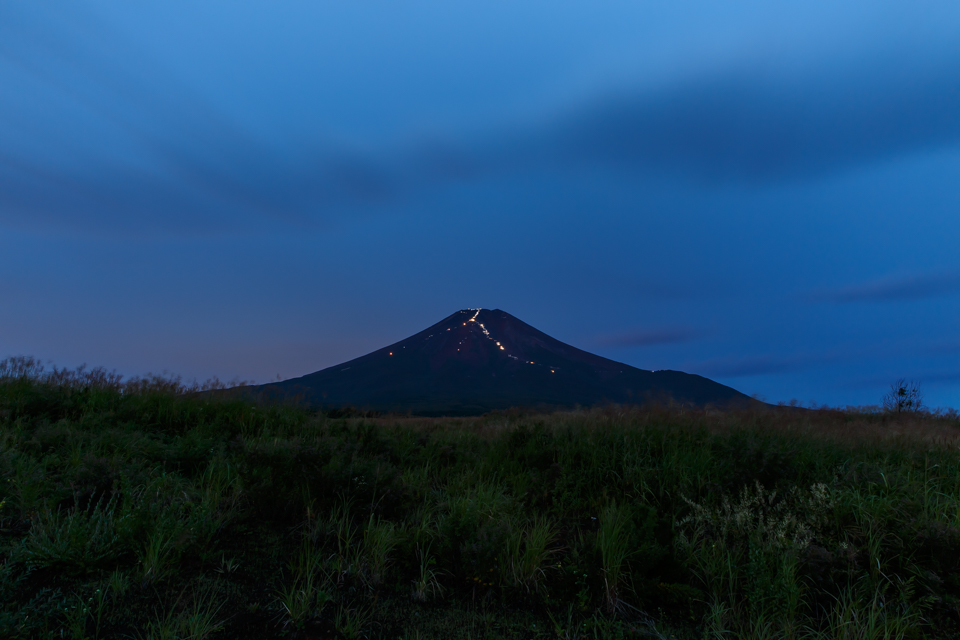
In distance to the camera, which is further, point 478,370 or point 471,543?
point 478,370

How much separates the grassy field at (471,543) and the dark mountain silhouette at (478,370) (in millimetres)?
104058

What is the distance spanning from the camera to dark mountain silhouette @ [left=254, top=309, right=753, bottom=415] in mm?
120250

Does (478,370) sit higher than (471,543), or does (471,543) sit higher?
(478,370)

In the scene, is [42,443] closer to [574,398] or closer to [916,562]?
[916,562]

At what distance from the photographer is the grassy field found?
3.35m

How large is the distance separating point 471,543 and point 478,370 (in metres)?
130

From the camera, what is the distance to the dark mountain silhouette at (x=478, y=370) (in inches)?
4734

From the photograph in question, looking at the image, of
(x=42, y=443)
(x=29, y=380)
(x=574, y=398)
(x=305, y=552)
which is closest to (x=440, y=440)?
(x=305, y=552)

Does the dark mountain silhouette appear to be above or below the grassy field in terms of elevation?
above

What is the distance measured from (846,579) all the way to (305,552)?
4312 mm

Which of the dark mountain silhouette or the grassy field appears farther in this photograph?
the dark mountain silhouette

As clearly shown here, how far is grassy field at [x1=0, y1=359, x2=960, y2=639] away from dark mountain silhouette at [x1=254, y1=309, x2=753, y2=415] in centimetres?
10406

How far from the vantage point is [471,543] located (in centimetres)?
394

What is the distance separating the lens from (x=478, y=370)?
438 feet
